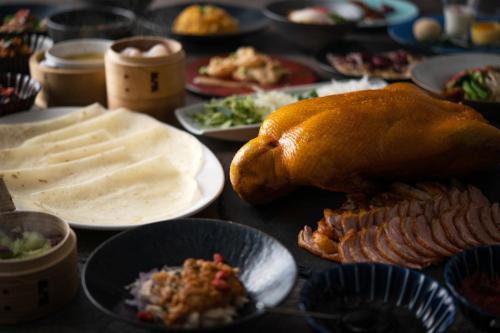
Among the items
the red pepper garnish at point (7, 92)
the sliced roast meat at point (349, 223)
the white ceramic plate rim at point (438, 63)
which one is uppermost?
the white ceramic plate rim at point (438, 63)

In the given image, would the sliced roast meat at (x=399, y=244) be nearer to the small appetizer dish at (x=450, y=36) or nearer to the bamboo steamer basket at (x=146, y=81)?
the bamboo steamer basket at (x=146, y=81)

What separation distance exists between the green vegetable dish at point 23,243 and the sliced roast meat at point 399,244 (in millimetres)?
1007

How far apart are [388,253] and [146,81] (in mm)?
1462

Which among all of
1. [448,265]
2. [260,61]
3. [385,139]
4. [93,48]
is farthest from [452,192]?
[93,48]

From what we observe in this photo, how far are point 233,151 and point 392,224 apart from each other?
3.36 ft

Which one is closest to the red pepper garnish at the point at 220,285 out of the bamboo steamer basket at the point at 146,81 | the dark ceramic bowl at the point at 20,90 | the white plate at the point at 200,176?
the white plate at the point at 200,176

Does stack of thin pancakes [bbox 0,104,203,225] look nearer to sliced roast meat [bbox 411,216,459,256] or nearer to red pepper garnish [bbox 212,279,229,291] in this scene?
red pepper garnish [bbox 212,279,229,291]

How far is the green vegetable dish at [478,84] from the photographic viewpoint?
3.35 metres

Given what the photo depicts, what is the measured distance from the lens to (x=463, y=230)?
2.25 meters

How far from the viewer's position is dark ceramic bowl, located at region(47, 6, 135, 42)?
12.5 ft

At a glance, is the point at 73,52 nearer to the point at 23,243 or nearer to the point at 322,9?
the point at 23,243

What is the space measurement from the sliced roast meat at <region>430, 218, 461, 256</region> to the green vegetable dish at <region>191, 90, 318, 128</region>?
1.12 m

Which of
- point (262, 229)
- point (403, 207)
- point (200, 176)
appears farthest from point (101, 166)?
point (403, 207)

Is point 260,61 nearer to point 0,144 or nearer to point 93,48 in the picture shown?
point 93,48
